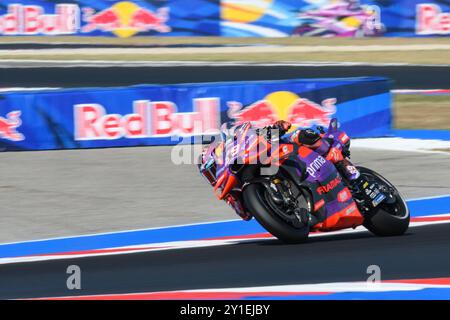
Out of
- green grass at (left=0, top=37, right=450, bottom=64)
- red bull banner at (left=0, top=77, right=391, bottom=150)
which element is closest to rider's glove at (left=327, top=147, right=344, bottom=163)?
red bull banner at (left=0, top=77, right=391, bottom=150)

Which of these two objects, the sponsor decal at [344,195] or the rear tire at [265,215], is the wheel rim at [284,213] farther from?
the sponsor decal at [344,195]

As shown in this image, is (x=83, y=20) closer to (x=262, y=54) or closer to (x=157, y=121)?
(x=262, y=54)

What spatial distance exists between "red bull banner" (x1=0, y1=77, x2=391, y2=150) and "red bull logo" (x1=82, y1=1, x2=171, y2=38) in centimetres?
2035

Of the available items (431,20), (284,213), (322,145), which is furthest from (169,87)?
A: (431,20)

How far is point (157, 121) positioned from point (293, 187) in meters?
7.28

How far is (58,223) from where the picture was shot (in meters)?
10.5

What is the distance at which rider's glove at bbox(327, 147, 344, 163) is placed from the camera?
8.89 m

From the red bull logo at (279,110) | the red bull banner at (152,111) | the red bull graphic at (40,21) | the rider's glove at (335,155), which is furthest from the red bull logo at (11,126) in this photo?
the red bull graphic at (40,21)

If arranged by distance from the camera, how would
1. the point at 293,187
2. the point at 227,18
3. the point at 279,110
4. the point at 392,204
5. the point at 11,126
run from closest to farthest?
the point at 293,187
the point at 392,204
the point at 11,126
the point at 279,110
the point at 227,18

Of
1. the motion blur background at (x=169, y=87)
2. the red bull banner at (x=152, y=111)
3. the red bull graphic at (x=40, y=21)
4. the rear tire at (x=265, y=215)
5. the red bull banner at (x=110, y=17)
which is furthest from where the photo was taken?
the red bull graphic at (x=40, y=21)

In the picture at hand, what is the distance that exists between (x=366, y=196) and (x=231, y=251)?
1.27 metres

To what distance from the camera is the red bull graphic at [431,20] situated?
113 ft

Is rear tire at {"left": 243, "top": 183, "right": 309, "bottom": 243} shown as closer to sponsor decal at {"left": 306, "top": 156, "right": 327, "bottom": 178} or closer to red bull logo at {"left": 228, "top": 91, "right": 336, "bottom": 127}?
sponsor decal at {"left": 306, "top": 156, "right": 327, "bottom": 178}

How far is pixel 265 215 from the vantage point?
27.1 ft
